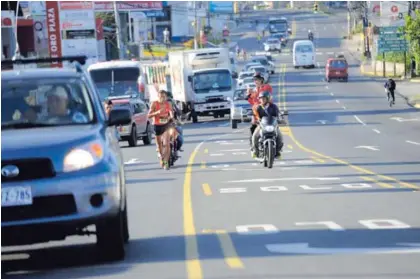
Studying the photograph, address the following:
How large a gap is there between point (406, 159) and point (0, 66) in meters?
15.4

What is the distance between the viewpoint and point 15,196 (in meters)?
10.7

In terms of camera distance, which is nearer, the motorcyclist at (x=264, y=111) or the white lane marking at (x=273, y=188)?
the white lane marking at (x=273, y=188)

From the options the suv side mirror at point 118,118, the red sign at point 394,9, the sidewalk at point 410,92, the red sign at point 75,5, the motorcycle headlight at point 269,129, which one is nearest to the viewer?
the suv side mirror at point 118,118

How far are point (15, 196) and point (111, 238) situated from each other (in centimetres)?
113

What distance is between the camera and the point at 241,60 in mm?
132000

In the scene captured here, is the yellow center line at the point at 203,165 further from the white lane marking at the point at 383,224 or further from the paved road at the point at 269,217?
the white lane marking at the point at 383,224

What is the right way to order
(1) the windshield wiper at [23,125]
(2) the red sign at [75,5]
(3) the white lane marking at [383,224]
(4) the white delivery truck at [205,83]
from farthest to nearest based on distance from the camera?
(2) the red sign at [75,5]
(4) the white delivery truck at [205,83]
(3) the white lane marking at [383,224]
(1) the windshield wiper at [23,125]

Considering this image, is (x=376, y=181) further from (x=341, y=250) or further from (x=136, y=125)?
(x=136, y=125)

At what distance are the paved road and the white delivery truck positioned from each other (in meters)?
18.3

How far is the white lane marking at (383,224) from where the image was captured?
13.2 metres

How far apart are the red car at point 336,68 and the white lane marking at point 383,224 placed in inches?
2816

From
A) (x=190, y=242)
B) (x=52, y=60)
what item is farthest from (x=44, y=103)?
(x=190, y=242)

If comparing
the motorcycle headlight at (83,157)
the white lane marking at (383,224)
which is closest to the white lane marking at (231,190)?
the white lane marking at (383,224)

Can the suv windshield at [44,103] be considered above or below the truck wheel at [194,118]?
above
